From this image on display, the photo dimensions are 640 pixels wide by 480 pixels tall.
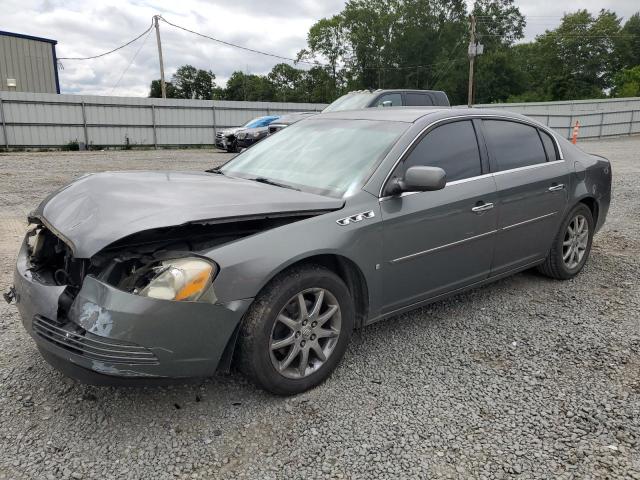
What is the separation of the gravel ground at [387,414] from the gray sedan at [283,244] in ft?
0.96

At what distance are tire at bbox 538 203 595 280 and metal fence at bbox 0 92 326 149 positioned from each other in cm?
2035

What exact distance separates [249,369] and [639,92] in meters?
56.1

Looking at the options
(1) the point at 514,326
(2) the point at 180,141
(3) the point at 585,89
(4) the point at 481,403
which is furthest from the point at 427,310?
(3) the point at 585,89

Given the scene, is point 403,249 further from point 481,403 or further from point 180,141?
point 180,141

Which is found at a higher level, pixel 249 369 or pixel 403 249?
pixel 403 249

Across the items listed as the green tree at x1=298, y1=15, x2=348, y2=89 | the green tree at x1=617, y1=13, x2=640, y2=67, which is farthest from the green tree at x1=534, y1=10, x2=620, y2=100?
the green tree at x1=298, y1=15, x2=348, y2=89

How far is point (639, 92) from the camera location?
47.6m

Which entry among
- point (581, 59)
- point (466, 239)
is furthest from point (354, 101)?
point (581, 59)

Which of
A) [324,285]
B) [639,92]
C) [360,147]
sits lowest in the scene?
Result: [324,285]

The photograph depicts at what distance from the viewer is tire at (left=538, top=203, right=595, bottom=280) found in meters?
4.48

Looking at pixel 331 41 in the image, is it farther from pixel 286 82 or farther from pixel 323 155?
pixel 323 155

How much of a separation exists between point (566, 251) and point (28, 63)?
98.4 ft

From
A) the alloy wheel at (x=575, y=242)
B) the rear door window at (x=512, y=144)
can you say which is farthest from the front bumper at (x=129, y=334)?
the alloy wheel at (x=575, y=242)

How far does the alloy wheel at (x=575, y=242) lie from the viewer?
4.60 metres
